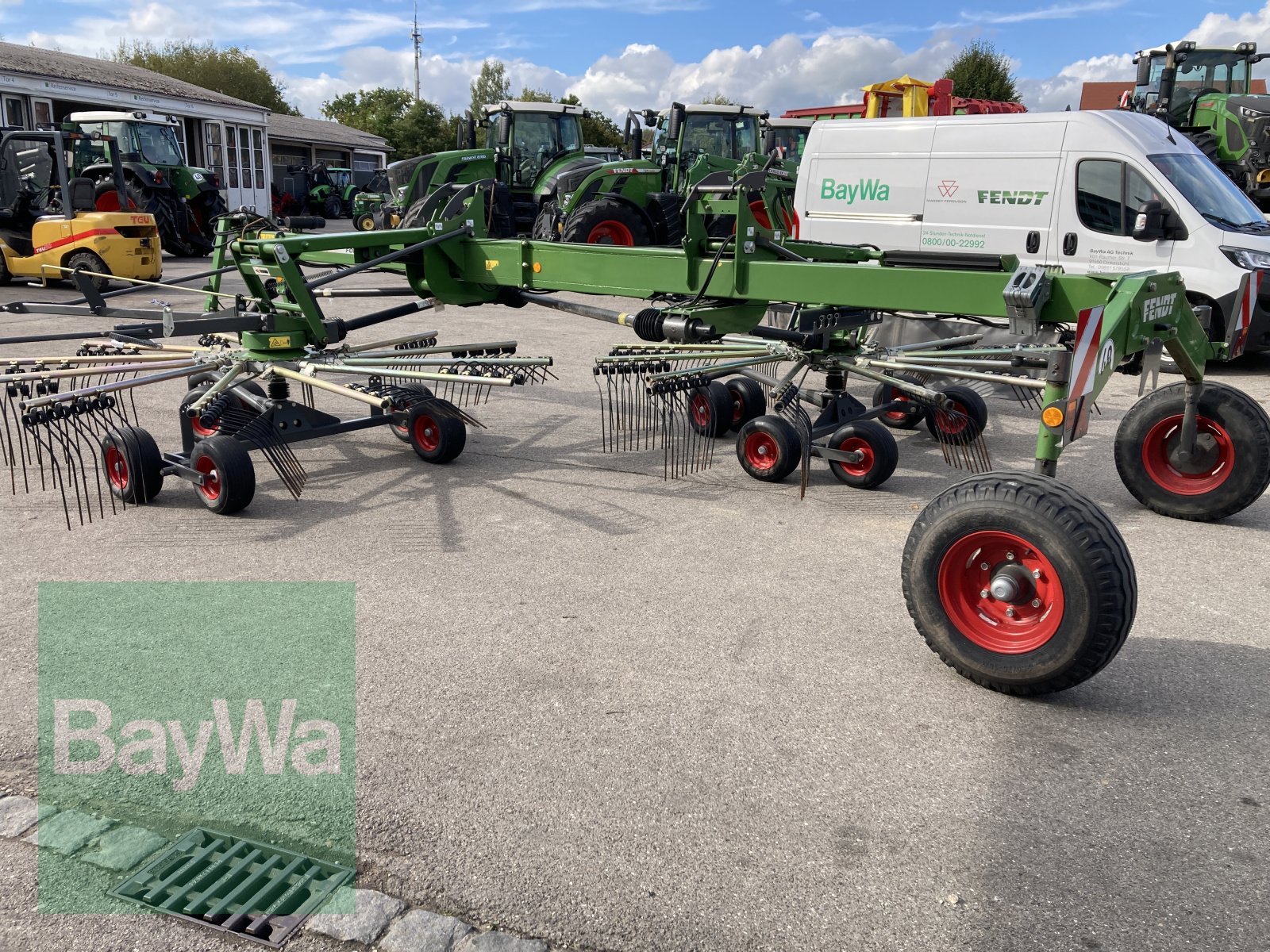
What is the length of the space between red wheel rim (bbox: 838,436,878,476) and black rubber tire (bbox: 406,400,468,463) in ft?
7.57

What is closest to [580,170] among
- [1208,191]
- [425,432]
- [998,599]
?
[1208,191]

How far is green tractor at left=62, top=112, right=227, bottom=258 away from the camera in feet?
62.8

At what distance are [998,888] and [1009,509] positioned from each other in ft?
4.21

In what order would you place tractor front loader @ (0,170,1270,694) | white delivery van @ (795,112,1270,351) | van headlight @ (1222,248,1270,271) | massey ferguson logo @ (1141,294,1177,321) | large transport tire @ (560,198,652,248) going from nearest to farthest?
1. tractor front loader @ (0,170,1270,694)
2. massey ferguson logo @ (1141,294,1177,321)
3. van headlight @ (1222,248,1270,271)
4. white delivery van @ (795,112,1270,351)
5. large transport tire @ (560,198,652,248)

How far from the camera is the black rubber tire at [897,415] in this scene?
7.42 metres

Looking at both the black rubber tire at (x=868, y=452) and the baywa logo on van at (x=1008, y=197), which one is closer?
the black rubber tire at (x=868, y=452)

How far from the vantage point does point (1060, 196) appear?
30.7 ft

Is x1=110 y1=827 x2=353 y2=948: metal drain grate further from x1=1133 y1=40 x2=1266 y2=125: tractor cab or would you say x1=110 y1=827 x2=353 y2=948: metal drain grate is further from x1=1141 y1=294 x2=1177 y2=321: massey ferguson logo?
x1=1133 y1=40 x2=1266 y2=125: tractor cab

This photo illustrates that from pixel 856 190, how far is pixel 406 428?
5.96m

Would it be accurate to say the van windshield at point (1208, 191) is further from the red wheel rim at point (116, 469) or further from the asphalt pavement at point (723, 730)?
the red wheel rim at point (116, 469)

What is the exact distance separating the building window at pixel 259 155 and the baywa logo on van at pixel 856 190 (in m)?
30.5

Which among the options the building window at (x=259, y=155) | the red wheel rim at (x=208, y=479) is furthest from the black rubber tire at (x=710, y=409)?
the building window at (x=259, y=155)
